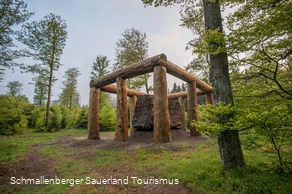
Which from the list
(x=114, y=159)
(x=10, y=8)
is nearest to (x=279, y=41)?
(x=114, y=159)

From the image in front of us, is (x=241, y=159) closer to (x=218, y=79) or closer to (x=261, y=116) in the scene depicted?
(x=261, y=116)

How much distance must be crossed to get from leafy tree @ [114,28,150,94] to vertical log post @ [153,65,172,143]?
25.0 ft

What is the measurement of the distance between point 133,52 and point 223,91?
11.8 metres

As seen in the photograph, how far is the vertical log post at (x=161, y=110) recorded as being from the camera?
5.75 meters

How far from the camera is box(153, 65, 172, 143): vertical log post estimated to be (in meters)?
5.75

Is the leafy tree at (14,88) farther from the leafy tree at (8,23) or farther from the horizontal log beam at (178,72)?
the horizontal log beam at (178,72)

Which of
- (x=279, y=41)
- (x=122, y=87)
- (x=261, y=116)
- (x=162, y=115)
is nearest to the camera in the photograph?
(x=261, y=116)

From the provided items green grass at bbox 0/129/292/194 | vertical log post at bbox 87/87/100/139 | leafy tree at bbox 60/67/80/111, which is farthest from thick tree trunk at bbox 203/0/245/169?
leafy tree at bbox 60/67/80/111

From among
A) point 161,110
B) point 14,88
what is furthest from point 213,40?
point 14,88

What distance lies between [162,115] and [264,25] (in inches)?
171

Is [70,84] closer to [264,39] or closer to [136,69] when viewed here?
[136,69]

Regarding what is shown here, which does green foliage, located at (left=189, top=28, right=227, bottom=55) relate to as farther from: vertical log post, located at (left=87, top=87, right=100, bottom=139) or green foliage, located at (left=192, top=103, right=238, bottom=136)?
vertical log post, located at (left=87, top=87, right=100, bottom=139)

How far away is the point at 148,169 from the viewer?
3504 millimetres

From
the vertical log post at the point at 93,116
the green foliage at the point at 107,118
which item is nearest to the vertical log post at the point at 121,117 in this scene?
the vertical log post at the point at 93,116
